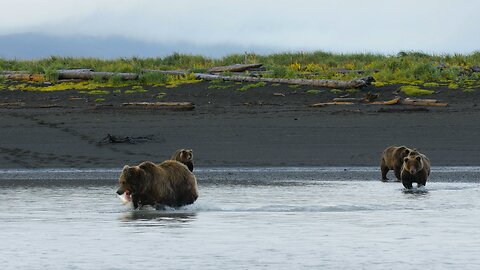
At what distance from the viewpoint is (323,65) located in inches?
1618

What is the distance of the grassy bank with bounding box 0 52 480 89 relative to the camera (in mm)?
35156

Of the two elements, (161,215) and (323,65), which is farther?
(323,65)

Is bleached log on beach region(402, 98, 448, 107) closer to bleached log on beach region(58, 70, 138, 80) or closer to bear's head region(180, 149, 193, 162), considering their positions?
bleached log on beach region(58, 70, 138, 80)

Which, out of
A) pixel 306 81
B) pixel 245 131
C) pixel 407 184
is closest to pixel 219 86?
pixel 306 81

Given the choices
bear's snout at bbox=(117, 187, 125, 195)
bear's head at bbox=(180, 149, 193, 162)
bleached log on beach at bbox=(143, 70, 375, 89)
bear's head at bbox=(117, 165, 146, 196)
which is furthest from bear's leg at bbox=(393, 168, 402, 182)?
bleached log on beach at bbox=(143, 70, 375, 89)

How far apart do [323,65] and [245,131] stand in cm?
1433

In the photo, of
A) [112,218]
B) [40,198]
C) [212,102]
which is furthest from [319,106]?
[112,218]

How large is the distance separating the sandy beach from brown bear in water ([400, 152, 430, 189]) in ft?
14.7

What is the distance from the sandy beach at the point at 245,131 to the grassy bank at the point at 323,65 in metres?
2.47

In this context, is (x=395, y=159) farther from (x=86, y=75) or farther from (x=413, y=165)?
(x=86, y=75)

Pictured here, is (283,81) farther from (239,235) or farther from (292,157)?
(239,235)

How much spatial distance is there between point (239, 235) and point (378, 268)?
2.75m

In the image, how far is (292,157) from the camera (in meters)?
24.7

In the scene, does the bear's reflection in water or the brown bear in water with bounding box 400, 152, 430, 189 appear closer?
the bear's reflection in water
